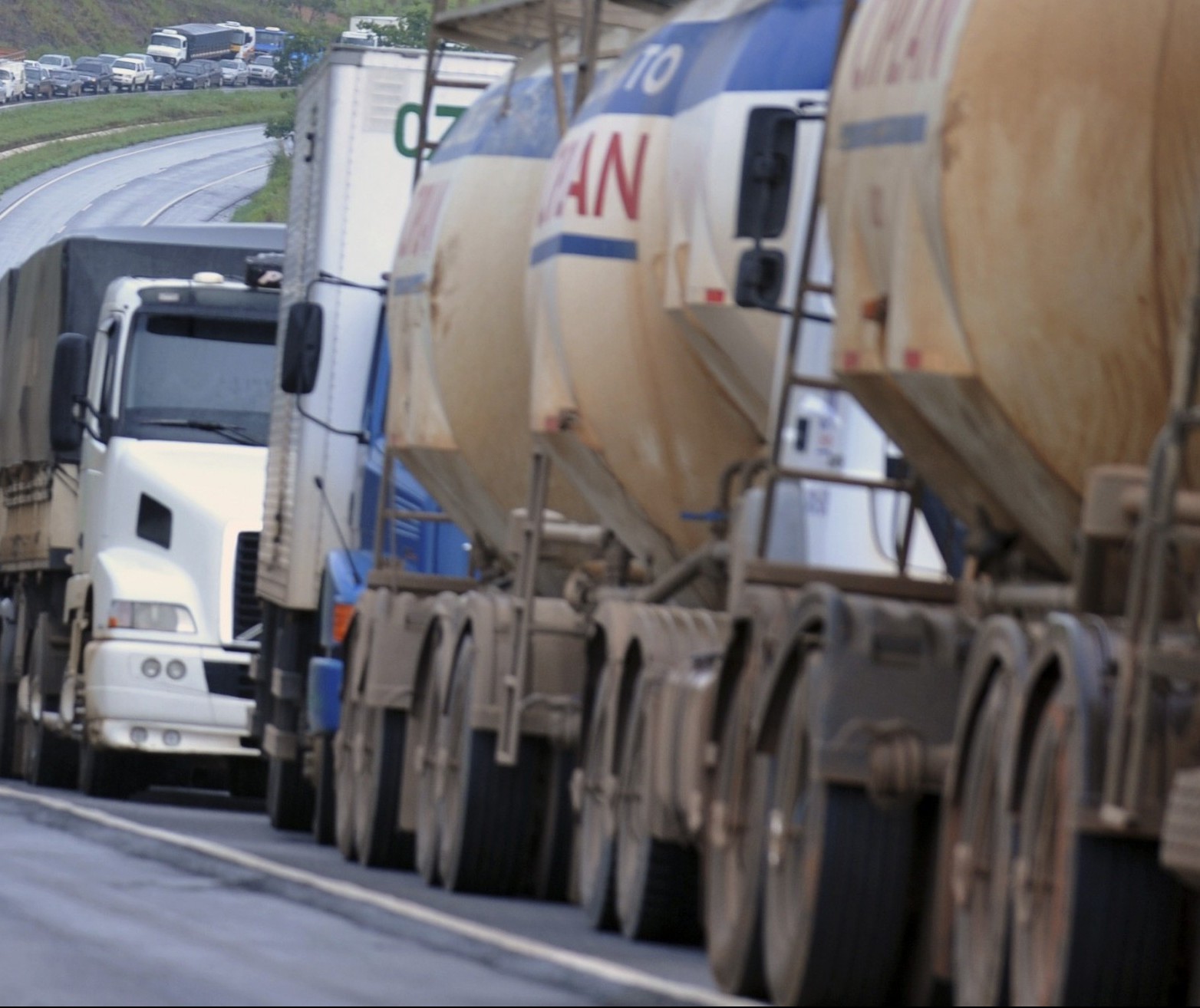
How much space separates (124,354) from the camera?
20500mm

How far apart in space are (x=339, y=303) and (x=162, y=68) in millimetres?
117857

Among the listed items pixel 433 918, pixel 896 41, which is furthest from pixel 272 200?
pixel 896 41

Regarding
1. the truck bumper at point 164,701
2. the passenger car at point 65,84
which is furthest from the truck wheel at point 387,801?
the passenger car at point 65,84

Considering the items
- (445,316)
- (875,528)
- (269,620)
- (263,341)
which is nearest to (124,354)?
(263,341)

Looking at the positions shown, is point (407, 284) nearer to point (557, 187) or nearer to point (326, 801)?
point (557, 187)

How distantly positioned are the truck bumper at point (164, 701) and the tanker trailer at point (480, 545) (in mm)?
4050

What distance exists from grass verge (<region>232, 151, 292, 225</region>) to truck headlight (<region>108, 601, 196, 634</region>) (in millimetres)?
67295

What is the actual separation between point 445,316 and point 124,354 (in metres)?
6.09

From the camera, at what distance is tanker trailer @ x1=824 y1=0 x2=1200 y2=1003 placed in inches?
287

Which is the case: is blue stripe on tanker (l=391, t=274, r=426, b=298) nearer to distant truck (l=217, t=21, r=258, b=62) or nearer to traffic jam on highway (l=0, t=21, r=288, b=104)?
traffic jam on highway (l=0, t=21, r=288, b=104)

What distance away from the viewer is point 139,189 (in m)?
100

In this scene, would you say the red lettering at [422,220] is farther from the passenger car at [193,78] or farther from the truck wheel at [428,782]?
the passenger car at [193,78]

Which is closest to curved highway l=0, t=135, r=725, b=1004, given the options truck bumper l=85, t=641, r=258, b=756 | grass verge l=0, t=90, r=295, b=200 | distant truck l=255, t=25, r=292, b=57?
truck bumper l=85, t=641, r=258, b=756

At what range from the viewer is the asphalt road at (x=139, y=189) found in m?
90.4
